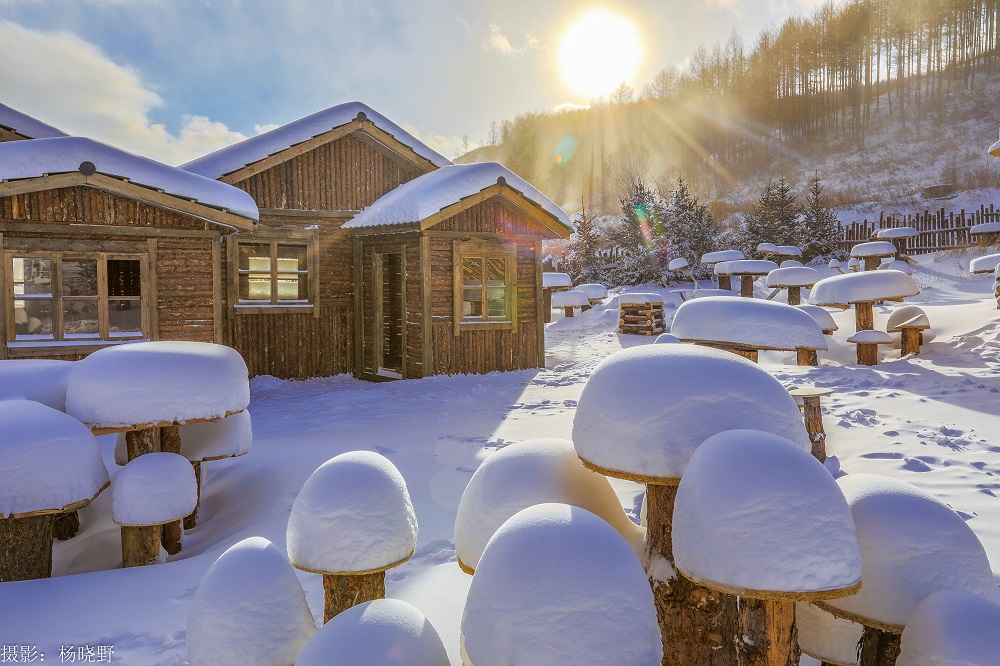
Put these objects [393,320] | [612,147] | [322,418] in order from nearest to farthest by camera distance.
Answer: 1. [322,418]
2. [393,320]
3. [612,147]

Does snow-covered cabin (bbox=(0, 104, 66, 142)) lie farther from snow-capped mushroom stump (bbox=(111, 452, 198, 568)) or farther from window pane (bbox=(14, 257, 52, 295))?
snow-capped mushroom stump (bbox=(111, 452, 198, 568))

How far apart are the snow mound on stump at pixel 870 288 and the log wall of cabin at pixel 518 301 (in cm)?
577

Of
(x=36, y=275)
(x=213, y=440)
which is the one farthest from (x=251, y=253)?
(x=213, y=440)

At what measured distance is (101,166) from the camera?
25.4ft

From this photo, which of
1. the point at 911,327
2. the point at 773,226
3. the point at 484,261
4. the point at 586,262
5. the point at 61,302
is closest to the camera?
the point at 61,302

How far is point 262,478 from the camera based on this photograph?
19.0 ft

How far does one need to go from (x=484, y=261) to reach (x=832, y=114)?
199 feet

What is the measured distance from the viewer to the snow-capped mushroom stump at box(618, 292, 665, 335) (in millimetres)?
17359

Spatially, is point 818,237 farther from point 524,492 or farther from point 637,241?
point 524,492

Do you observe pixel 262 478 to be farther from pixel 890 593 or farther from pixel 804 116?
pixel 804 116

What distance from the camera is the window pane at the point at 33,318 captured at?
468 inches

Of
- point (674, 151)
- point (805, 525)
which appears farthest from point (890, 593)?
point (674, 151)

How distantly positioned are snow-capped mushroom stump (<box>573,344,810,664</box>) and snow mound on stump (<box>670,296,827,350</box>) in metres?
2.23

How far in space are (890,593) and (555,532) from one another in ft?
4.29
